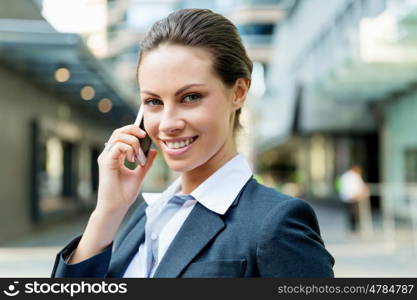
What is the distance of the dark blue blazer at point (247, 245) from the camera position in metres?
1.32

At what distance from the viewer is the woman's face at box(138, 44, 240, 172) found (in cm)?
141

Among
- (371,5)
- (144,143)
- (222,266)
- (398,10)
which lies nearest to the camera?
(222,266)

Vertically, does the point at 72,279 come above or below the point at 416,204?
below

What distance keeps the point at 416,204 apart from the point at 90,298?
46.1ft

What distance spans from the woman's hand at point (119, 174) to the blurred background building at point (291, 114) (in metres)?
0.11

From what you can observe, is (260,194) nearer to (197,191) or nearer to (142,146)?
(197,191)

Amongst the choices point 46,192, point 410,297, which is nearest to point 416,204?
point 46,192

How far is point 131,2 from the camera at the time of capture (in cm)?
3114

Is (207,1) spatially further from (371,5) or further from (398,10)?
(398,10)

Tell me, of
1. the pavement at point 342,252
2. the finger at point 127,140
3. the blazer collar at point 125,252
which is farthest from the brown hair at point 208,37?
the pavement at point 342,252

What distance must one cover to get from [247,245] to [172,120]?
0.36 metres

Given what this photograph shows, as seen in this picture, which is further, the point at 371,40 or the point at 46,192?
the point at 46,192

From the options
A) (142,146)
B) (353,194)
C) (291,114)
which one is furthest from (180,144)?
(291,114)

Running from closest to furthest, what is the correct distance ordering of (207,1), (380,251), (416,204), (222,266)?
1. (222,266)
2. (380,251)
3. (416,204)
4. (207,1)
